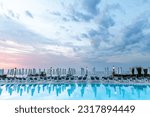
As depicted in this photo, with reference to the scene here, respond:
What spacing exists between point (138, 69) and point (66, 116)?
21288 mm

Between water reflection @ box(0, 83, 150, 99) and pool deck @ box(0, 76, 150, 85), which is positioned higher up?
pool deck @ box(0, 76, 150, 85)

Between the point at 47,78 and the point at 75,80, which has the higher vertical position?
the point at 47,78

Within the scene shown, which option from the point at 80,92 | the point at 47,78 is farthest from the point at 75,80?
the point at 80,92

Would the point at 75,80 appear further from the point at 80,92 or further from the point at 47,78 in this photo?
the point at 80,92

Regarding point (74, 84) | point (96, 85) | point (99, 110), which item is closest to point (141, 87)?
point (96, 85)

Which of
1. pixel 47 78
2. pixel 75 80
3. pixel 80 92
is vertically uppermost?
pixel 47 78

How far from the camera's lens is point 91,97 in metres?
17.1

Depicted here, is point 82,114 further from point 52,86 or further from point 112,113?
point 52,86

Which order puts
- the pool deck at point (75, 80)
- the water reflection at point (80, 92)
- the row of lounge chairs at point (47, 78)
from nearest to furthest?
the water reflection at point (80, 92)
the pool deck at point (75, 80)
the row of lounge chairs at point (47, 78)

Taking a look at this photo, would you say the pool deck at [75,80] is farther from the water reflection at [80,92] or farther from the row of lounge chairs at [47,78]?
the water reflection at [80,92]

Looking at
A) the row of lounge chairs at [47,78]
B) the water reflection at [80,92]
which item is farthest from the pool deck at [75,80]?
the water reflection at [80,92]

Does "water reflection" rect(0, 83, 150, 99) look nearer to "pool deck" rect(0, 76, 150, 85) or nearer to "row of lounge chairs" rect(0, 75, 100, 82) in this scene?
"pool deck" rect(0, 76, 150, 85)

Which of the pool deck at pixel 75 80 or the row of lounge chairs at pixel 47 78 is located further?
the row of lounge chairs at pixel 47 78

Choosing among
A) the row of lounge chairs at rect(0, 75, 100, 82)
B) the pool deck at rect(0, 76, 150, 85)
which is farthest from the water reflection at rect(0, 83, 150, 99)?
the row of lounge chairs at rect(0, 75, 100, 82)
